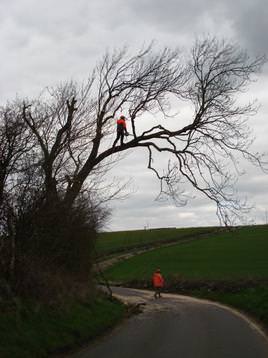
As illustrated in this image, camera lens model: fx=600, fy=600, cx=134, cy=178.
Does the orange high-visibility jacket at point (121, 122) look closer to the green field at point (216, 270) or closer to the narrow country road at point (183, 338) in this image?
the green field at point (216, 270)

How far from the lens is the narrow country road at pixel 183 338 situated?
46.5 feet

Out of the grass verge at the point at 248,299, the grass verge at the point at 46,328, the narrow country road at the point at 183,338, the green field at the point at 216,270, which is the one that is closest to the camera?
the grass verge at the point at 46,328

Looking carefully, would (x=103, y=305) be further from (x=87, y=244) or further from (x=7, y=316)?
(x=7, y=316)

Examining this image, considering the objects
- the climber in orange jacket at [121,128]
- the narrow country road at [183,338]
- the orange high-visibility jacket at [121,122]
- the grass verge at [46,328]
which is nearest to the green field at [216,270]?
the narrow country road at [183,338]

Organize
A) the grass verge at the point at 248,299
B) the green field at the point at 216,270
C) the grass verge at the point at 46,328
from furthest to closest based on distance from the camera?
the green field at the point at 216,270 < the grass verge at the point at 248,299 < the grass verge at the point at 46,328

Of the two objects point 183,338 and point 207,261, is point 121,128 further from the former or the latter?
point 207,261

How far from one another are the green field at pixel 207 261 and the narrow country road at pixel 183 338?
16.3 metres

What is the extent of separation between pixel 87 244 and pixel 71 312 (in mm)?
6978

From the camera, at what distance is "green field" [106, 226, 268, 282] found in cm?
4492

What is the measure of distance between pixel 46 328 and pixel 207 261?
4094 centimetres

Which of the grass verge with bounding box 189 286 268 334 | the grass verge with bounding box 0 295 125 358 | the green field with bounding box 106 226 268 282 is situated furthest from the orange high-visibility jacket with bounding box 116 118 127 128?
the green field with bounding box 106 226 268 282

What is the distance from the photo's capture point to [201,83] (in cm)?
2738

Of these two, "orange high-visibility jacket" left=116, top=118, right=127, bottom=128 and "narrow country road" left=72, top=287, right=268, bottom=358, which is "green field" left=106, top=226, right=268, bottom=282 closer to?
"orange high-visibility jacket" left=116, top=118, right=127, bottom=128

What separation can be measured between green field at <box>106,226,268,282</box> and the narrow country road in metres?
16.3
